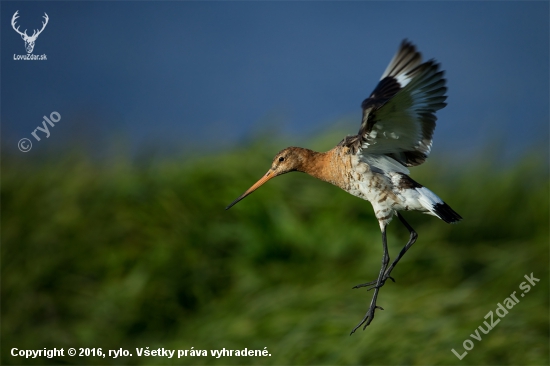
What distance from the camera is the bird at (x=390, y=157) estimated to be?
336 cm

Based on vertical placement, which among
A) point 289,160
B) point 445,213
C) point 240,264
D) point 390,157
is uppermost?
point 240,264

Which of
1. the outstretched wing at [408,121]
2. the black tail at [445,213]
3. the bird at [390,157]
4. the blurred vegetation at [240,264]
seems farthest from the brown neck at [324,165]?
the blurred vegetation at [240,264]

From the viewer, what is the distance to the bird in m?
3.36

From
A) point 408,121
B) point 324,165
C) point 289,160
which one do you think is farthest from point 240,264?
point 408,121

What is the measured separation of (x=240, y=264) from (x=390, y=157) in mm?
5358

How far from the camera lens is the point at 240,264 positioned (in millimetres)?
8781

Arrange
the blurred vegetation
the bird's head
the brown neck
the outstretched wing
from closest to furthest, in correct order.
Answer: the outstretched wing → the brown neck → the bird's head → the blurred vegetation

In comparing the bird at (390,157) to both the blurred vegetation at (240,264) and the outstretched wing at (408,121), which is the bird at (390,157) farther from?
the blurred vegetation at (240,264)

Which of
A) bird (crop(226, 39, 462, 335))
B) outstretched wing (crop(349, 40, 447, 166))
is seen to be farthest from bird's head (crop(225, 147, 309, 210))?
outstretched wing (crop(349, 40, 447, 166))

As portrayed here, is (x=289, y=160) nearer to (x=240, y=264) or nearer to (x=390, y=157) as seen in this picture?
(x=390, y=157)

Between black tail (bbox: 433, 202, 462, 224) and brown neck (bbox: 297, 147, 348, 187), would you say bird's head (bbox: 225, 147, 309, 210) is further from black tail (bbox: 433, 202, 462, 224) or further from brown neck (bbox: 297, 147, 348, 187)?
black tail (bbox: 433, 202, 462, 224)

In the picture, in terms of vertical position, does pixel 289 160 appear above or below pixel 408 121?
above

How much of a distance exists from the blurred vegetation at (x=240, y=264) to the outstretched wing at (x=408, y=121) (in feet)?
14.3

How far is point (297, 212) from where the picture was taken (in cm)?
897
